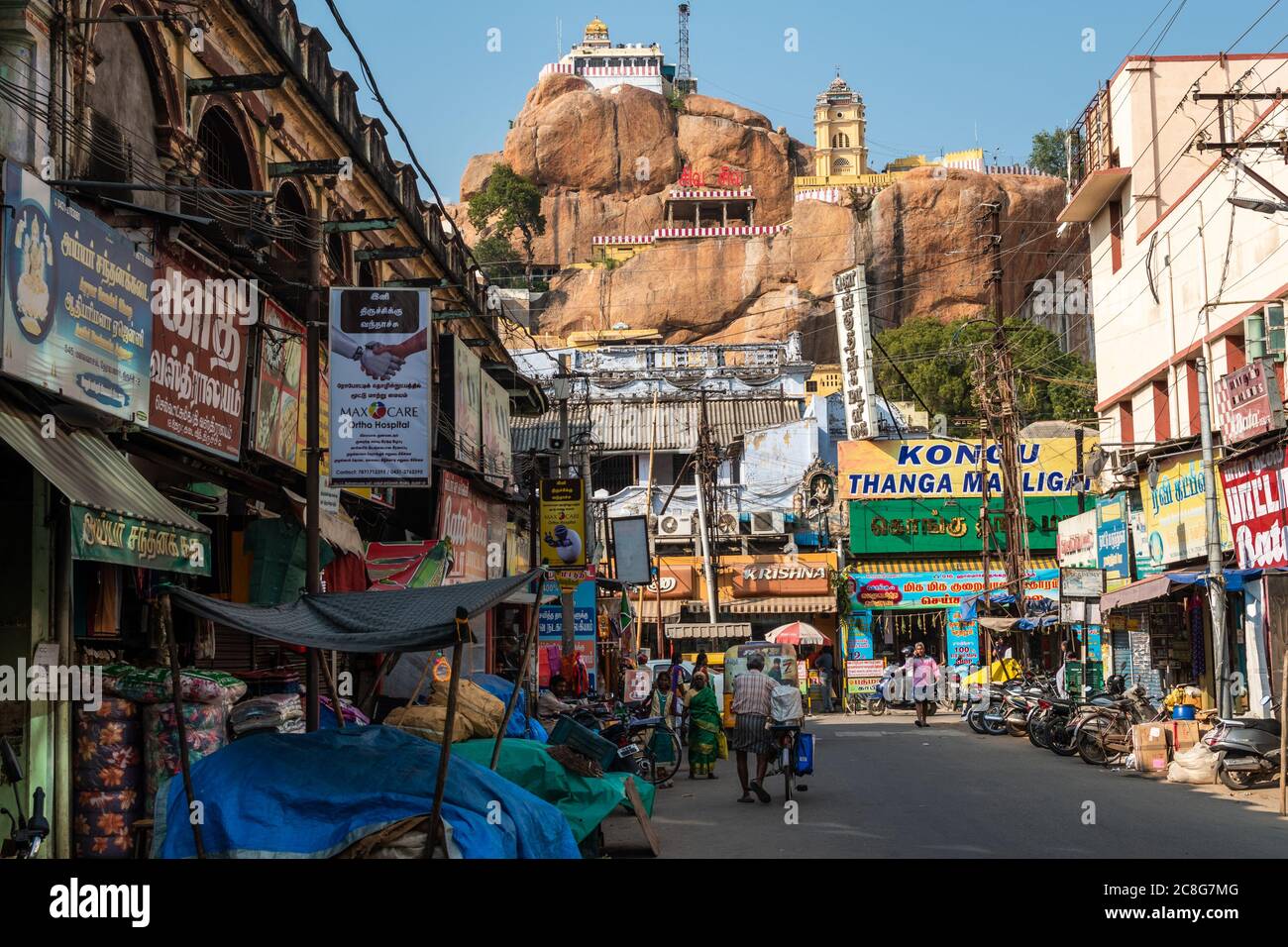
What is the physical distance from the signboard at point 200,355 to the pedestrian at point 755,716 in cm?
593

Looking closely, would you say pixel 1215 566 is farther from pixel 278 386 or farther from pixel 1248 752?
pixel 278 386

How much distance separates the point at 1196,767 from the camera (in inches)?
674

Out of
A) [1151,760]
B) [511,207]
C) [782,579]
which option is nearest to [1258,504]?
[1151,760]

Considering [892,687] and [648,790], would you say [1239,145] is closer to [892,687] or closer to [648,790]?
[648,790]

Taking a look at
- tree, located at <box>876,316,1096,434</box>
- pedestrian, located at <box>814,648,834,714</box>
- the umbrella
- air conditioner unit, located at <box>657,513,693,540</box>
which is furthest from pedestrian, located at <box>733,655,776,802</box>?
tree, located at <box>876,316,1096,434</box>

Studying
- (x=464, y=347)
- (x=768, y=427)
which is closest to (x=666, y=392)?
(x=768, y=427)

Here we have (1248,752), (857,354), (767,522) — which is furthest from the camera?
(857,354)

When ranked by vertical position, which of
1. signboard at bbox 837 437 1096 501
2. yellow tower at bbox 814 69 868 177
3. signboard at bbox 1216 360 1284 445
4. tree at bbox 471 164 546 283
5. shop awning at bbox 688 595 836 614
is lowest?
shop awning at bbox 688 595 836 614

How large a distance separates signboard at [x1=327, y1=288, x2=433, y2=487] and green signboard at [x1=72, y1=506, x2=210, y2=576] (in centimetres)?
228

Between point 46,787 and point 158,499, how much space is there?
2.40 meters

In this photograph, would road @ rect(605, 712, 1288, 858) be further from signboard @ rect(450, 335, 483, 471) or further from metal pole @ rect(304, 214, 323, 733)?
signboard @ rect(450, 335, 483, 471)

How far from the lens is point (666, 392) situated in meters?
56.9

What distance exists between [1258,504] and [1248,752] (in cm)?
606

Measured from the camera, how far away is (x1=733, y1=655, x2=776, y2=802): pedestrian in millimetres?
15094
